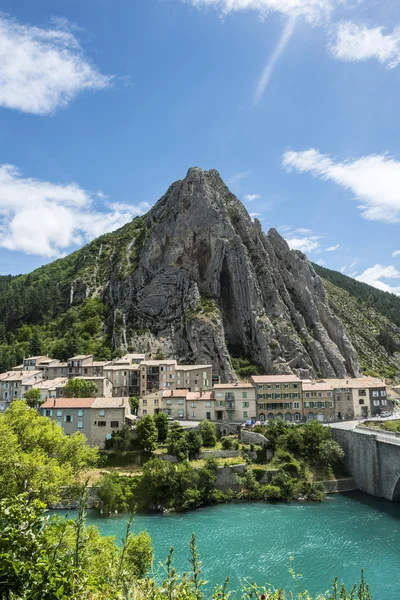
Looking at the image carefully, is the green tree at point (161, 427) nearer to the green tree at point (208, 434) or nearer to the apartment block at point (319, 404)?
the green tree at point (208, 434)

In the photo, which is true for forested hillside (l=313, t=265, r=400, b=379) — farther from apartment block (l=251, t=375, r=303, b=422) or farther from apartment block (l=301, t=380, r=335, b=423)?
apartment block (l=251, t=375, r=303, b=422)

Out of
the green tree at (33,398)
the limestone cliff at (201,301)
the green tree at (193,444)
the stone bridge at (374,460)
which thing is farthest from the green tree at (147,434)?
the limestone cliff at (201,301)

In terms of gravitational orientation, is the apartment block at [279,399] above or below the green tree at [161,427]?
above

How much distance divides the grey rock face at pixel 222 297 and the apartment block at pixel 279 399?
2673 cm

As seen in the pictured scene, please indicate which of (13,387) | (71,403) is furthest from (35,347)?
(71,403)

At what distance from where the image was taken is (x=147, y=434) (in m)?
59.0

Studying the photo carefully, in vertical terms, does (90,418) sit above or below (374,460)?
above

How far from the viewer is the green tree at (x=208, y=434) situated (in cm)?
6169

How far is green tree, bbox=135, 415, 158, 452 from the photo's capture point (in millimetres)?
58713

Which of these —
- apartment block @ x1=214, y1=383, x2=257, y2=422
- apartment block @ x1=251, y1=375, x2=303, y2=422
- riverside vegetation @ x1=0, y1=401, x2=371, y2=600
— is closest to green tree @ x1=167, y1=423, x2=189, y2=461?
riverside vegetation @ x1=0, y1=401, x2=371, y2=600

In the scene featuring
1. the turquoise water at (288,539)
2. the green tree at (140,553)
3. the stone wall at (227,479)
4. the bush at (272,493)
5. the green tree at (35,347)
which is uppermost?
the green tree at (35,347)

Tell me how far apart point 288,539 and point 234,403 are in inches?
1311

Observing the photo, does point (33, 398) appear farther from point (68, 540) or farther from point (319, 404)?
point (68, 540)

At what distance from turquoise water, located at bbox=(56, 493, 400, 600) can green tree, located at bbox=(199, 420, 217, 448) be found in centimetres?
1127
